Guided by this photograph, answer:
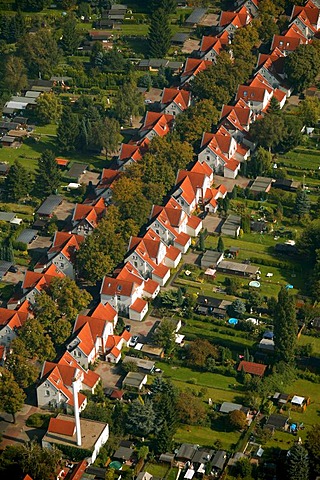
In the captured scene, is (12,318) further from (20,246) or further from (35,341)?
(20,246)

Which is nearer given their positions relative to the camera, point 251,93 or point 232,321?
point 232,321

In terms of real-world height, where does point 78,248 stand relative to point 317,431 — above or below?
below

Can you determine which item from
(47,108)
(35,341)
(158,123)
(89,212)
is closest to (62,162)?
(47,108)

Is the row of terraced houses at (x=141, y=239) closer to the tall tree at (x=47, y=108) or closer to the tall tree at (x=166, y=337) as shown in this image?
the tall tree at (x=166, y=337)

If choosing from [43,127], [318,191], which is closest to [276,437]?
[318,191]

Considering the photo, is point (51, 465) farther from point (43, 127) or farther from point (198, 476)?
point (43, 127)

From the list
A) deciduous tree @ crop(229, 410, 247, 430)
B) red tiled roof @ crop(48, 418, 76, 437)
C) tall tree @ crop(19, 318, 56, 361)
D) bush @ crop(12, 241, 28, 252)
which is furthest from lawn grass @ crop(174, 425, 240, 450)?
bush @ crop(12, 241, 28, 252)
